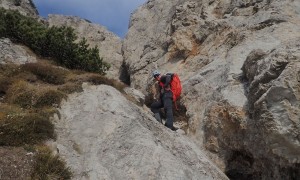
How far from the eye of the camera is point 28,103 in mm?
19203

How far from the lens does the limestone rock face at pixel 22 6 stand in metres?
41.0

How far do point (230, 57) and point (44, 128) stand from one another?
460 inches

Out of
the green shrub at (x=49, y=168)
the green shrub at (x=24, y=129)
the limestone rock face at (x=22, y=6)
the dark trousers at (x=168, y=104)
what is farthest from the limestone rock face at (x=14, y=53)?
the limestone rock face at (x=22, y=6)

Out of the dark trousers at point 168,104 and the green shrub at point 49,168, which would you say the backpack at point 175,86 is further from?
the green shrub at point 49,168

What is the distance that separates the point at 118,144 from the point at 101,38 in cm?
2846

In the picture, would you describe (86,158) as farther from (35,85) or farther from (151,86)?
(151,86)

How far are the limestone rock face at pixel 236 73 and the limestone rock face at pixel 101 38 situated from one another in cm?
289

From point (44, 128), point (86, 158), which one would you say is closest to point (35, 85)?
point (44, 128)

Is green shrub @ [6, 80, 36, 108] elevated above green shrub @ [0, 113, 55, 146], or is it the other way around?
green shrub @ [6, 80, 36, 108]

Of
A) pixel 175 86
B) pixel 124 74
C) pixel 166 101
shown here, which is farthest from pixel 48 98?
pixel 124 74

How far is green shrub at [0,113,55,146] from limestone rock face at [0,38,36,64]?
8451mm

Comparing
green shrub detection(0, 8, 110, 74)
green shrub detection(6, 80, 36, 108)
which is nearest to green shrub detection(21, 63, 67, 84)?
green shrub detection(6, 80, 36, 108)

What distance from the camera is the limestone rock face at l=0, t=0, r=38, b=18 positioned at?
1615 inches

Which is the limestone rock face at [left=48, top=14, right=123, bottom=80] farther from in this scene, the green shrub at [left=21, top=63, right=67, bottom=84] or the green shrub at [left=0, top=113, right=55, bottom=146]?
the green shrub at [left=0, top=113, right=55, bottom=146]
